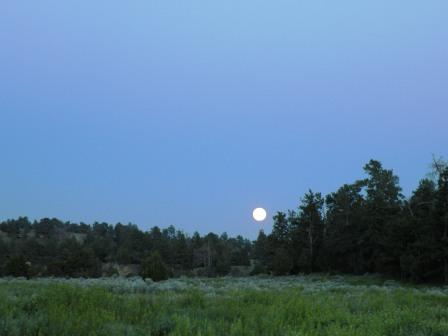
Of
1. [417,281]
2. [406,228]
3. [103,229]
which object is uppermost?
[103,229]

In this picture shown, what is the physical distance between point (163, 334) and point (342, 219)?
6210cm

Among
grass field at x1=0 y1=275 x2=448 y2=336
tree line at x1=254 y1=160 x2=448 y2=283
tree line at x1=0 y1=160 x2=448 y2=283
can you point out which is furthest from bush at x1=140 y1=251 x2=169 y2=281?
grass field at x1=0 y1=275 x2=448 y2=336

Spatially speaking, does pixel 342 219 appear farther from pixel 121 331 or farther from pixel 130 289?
pixel 121 331

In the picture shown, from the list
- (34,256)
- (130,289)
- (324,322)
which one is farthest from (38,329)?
(34,256)

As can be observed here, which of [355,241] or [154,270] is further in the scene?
[355,241]

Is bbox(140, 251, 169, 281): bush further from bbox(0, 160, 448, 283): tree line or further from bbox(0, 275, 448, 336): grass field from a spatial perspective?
bbox(0, 275, 448, 336): grass field

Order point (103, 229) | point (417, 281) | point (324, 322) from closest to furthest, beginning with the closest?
1. point (324, 322)
2. point (417, 281)
3. point (103, 229)

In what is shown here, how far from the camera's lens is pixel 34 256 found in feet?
317

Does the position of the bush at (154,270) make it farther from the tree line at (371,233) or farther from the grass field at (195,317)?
the grass field at (195,317)

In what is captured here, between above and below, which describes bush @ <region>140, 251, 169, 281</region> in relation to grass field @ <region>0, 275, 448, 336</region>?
above

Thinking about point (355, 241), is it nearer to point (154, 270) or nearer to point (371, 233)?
point (371, 233)

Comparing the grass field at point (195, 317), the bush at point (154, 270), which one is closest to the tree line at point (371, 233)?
the bush at point (154, 270)

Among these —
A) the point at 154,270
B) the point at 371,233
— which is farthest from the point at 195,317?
the point at 371,233

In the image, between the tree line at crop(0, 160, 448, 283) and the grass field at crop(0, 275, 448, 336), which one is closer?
the grass field at crop(0, 275, 448, 336)
